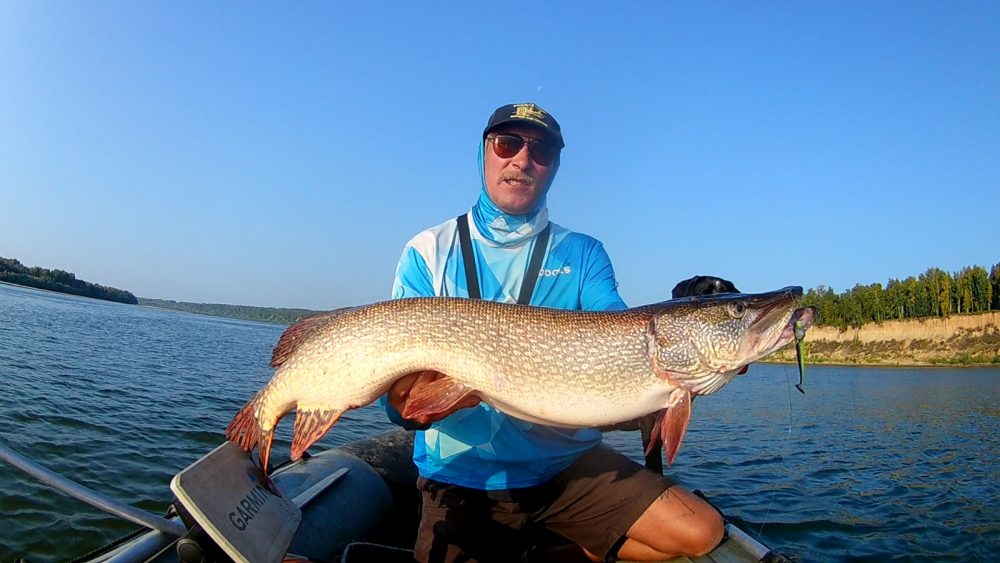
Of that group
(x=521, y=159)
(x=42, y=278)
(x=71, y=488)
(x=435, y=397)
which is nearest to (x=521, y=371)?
(x=435, y=397)

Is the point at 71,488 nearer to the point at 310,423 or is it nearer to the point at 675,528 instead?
the point at 310,423

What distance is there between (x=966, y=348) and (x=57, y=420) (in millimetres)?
77190

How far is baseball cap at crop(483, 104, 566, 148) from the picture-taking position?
11.8 ft

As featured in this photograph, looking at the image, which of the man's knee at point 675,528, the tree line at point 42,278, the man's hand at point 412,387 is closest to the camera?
the man's hand at point 412,387

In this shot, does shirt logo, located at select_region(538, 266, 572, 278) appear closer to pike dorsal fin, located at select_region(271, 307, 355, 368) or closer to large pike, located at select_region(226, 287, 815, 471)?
large pike, located at select_region(226, 287, 815, 471)

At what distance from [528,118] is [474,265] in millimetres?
1072

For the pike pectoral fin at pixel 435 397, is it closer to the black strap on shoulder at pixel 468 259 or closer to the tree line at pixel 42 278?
the black strap on shoulder at pixel 468 259

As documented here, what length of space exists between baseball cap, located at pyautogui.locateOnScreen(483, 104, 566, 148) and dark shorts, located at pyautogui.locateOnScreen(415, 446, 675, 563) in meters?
2.23

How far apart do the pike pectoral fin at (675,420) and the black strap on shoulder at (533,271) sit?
1.15 m

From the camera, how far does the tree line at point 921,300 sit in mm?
69062

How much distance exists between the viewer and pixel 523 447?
322 cm

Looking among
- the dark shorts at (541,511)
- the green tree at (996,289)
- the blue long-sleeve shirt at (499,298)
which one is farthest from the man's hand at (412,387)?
the green tree at (996,289)

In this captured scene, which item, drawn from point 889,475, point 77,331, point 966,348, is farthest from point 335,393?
point 966,348

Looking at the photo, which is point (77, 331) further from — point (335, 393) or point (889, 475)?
point (889, 475)
